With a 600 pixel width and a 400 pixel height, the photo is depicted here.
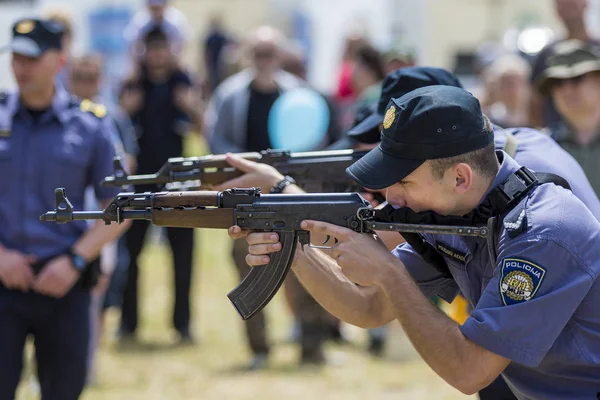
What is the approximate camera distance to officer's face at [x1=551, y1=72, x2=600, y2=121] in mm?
6684

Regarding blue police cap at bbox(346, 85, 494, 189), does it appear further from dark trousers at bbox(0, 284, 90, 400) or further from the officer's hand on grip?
dark trousers at bbox(0, 284, 90, 400)

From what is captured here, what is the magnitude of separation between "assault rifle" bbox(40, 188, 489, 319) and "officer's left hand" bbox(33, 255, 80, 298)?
1181 millimetres

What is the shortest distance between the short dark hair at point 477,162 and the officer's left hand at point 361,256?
354 millimetres

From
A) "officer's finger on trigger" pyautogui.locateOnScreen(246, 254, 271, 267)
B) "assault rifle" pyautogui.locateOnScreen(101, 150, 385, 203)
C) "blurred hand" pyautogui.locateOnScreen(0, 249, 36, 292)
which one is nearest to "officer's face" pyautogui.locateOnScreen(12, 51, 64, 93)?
"assault rifle" pyautogui.locateOnScreen(101, 150, 385, 203)

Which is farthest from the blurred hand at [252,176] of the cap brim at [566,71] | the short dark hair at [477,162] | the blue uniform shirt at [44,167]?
the cap brim at [566,71]

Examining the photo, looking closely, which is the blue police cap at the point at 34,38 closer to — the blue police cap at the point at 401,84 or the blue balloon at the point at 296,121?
the blue police cap at the point at 401,84

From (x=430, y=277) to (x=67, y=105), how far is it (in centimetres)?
245

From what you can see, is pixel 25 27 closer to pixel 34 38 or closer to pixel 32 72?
pixel 34 38

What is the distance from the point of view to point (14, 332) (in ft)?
17.1

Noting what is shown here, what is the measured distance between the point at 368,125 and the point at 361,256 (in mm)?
1369

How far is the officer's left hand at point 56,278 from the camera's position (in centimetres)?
527

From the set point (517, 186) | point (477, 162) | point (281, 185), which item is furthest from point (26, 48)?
point (517, 186)

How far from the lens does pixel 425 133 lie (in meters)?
3.53

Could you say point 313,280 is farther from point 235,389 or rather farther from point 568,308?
point 235,389
